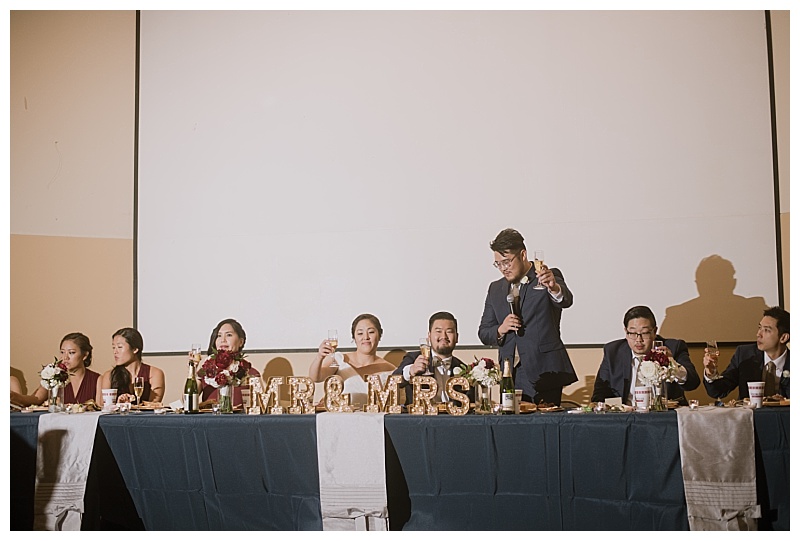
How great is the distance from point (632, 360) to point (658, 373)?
91 cm

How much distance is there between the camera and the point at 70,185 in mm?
5832

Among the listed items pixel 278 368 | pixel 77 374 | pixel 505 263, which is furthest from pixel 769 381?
pixel 77 374

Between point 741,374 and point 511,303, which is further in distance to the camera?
point 511,303

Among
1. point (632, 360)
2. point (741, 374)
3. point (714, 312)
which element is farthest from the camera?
point (714, 312)

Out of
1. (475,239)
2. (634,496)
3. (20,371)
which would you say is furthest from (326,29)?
(634,496)

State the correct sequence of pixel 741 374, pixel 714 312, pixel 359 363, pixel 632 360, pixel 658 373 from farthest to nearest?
pixel 714 312, pixel 359 363, pixel 632 360, pixel 741 374, pixel 658 373

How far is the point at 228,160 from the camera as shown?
5.68 metres

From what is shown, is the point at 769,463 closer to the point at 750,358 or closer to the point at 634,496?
the point at 634,496

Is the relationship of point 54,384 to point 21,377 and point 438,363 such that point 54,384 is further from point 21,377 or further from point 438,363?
point 21,377

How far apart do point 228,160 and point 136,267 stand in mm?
975

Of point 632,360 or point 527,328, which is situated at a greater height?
point 527,328

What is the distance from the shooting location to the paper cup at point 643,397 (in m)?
3.43

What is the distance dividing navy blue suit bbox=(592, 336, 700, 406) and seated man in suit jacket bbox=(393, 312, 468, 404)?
0.79m

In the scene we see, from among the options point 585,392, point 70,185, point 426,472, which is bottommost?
point 426,472
